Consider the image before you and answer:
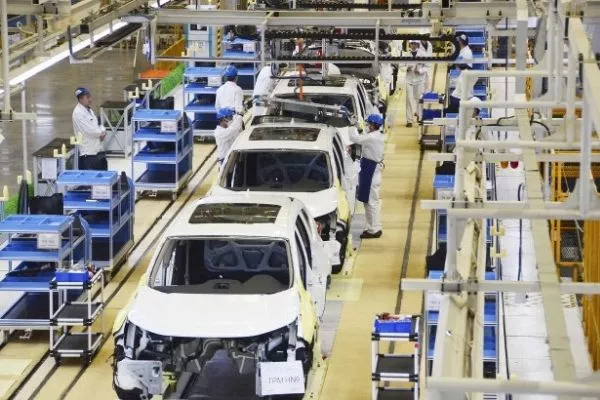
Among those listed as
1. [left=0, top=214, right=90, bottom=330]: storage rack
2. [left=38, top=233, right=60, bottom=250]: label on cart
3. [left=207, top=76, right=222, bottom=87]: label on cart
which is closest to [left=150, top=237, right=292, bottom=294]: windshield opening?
[left=0, top=214, right=90, bottom=330]: storage rack

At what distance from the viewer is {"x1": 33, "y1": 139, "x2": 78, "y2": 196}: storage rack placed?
51.4 feet

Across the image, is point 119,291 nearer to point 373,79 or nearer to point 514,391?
point 373,79

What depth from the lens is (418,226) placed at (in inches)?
669

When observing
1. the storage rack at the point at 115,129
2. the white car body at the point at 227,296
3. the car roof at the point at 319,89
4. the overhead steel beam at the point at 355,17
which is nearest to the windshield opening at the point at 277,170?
the overhead steel beam at the point at 355,17

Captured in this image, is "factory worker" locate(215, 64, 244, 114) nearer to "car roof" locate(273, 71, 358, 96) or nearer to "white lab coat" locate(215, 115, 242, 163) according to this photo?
"car roof" locate(273, 71, 358, 96)

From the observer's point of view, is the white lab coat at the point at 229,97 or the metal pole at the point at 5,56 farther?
the white lab coat at the point at 229,97

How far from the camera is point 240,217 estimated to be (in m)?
11.4

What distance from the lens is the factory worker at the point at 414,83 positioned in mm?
22750

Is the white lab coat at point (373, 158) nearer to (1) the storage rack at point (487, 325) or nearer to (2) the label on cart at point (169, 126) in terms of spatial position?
(2) the label on cart at point (169, 126)

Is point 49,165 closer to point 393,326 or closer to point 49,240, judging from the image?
point 49,240

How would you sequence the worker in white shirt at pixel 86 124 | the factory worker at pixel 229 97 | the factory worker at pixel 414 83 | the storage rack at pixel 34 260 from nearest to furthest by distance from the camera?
1. the storage rack at pixel 34 260
2. the worker in white shirt at pixel 86 124
3. the factory worker at pixel 229 97
4. the factory worker at pixel 414 83

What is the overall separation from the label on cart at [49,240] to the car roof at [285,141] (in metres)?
2.83

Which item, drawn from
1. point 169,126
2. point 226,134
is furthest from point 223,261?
Result: point 169,126

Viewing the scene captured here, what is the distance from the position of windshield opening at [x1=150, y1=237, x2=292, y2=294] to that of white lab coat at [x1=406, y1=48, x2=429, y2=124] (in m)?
11.6
